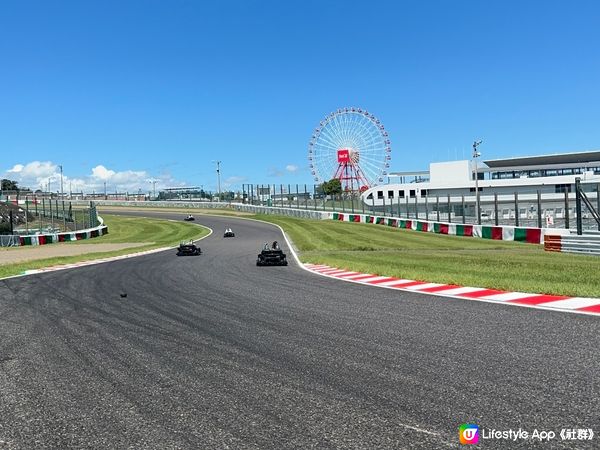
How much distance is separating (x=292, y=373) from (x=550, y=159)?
361 ft

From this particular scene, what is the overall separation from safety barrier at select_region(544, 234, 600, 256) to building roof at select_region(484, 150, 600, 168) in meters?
88.3

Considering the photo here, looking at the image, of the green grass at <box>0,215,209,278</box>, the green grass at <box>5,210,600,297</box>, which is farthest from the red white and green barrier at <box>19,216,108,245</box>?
the green grass at <box>5,210,600,297</box>

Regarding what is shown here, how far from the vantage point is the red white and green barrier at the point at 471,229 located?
93.1ft

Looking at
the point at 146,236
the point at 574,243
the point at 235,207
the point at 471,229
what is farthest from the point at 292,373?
the point at 235,207

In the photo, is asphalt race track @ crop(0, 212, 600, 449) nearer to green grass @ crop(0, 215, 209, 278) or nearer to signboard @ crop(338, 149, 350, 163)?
green grass @ crop(0, 215, 209, 278)

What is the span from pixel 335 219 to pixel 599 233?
35.9 meters

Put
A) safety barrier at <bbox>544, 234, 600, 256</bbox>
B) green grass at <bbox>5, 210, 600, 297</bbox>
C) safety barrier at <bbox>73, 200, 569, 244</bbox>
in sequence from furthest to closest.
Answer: safety barrier at <bbox>73, 200, 569, 244</bbox>, safety barrier at <bbox>544, 234, 600, 256</bbox>, green grass at <bbox>5, 210, 600, 297</bbox>

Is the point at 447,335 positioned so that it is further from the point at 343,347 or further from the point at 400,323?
the point at 343,347

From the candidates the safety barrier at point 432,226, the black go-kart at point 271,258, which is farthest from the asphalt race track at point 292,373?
the safety barrier at point 432,226

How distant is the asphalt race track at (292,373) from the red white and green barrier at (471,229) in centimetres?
2074

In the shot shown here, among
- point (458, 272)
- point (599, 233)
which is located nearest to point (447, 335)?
point (458, 272)

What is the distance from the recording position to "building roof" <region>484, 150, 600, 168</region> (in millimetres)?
99562

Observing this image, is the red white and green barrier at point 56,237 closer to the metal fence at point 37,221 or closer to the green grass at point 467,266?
the metal fence at point 37,221

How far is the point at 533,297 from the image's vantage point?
997 centimetres
